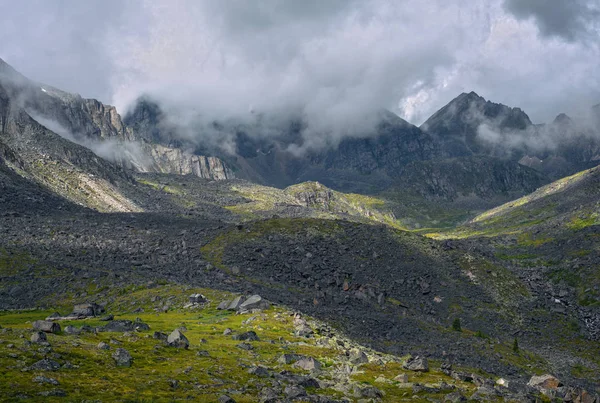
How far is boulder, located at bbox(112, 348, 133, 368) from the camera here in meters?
34.8

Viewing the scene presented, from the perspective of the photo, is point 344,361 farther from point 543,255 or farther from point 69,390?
point 543,255

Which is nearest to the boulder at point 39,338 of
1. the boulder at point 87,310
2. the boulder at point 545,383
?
the boulder at point 87,310

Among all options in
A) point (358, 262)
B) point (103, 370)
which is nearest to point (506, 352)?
point (358, 262)

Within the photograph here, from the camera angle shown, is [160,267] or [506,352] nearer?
[506,352]

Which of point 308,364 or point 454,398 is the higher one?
point 308,364

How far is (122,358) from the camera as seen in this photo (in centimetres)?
3534

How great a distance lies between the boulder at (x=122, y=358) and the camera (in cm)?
3484

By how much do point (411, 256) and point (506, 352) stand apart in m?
41.4

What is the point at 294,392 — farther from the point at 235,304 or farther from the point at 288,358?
the point at 235,304

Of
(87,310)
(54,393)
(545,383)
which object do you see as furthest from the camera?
(87,310)

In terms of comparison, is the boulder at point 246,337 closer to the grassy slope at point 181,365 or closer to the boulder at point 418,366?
the grassy slope at point 181,365

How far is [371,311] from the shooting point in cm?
9288

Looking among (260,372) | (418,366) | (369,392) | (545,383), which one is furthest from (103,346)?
(545,383)

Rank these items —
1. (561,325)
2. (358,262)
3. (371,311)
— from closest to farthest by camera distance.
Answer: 1. (371,311)
2. (561,325)
3. (358,262)
